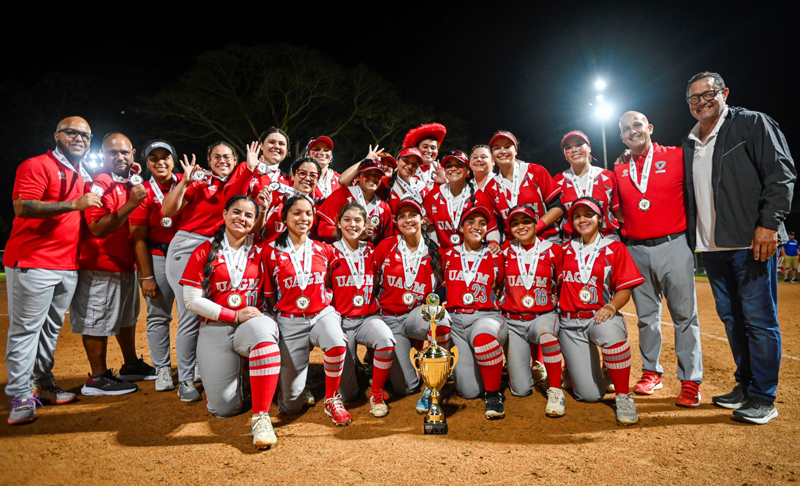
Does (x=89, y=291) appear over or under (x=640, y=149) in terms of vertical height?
under

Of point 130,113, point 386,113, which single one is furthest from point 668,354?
point 130,113

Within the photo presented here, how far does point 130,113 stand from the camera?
30297 millimetres

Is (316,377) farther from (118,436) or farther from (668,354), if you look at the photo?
(668,354)

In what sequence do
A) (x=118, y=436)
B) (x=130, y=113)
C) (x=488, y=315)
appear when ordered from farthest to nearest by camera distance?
1. (x=130, y=113)
2. (x=488, y=315)
3. (x=118, y=436)

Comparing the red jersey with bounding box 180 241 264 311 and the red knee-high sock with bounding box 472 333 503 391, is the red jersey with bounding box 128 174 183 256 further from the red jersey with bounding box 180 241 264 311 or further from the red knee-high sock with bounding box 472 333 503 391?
the red knee-high sock with bounding box 472 333 503 391

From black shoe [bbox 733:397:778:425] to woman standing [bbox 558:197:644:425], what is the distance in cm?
82

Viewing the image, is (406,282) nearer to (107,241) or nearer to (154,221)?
(154,221)

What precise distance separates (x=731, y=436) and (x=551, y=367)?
1.40 meters

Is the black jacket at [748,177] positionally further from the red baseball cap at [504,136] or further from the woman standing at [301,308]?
the woman standing at [301,308]

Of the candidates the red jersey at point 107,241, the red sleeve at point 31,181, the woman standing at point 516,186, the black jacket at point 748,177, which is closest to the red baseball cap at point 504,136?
the woman standing at point 516,186

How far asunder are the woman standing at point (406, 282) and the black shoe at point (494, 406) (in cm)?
66

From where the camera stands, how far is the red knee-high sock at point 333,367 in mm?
4078

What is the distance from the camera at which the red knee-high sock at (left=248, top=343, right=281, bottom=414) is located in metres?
3.72

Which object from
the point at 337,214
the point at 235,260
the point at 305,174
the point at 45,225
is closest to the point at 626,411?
the point at 337,214
